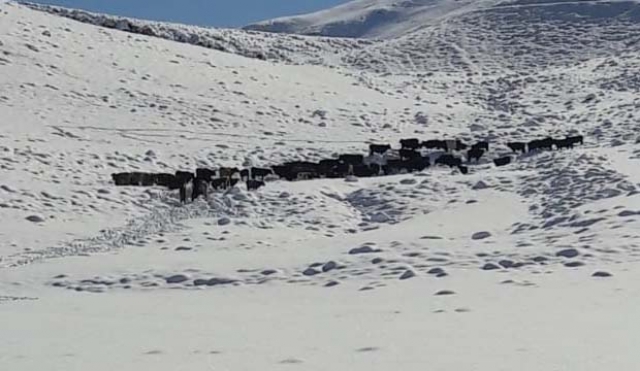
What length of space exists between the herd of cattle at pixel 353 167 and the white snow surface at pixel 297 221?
429 millimetres

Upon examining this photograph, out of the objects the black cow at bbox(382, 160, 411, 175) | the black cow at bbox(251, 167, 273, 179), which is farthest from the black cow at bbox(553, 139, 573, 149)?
the black cow at bbox(251, 167, 273, 179)

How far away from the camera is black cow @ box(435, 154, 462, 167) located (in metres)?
20.1

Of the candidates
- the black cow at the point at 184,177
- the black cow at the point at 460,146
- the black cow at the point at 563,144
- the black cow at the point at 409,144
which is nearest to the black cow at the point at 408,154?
the black cow at the point at 409,144

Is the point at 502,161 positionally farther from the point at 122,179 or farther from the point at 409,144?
the point at 122,179

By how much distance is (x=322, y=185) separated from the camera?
17078mm

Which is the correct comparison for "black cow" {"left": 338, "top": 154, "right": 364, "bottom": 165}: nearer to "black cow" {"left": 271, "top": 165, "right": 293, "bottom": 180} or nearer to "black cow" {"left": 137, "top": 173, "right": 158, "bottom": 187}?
"black cow" {"left": 271, "top": 165, "right": 293, "bottom": 180}

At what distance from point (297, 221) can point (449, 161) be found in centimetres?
653

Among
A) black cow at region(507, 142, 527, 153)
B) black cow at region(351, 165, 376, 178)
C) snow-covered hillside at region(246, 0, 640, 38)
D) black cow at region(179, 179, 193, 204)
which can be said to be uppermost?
snow-covered hillside at region(246, 0, 640, 38)

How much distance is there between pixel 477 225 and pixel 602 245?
13.2 ft


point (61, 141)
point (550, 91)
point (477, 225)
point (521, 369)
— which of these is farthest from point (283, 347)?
point (550, 91)

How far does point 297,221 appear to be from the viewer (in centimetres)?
1455

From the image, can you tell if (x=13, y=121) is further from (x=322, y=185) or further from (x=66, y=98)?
(x=322, y=185)

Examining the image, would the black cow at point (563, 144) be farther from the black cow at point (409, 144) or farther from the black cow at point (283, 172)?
the black cow at point (283, 172)

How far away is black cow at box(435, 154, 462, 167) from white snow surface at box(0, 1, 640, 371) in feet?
1.89
